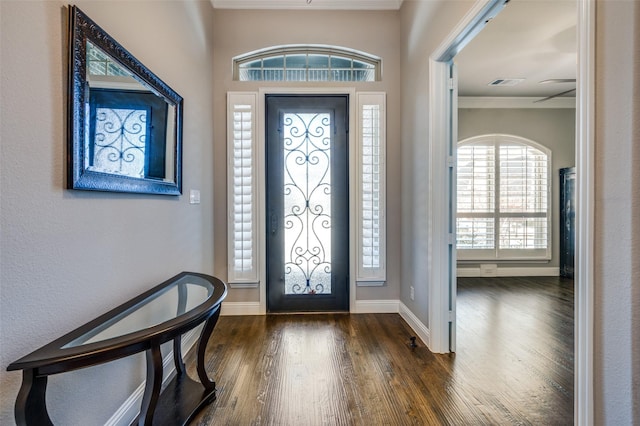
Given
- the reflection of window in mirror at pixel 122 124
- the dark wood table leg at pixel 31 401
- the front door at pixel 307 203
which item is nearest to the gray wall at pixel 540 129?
the front door at pixel 307 203

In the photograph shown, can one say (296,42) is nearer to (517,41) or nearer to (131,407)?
(517,41)

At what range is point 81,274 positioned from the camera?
123cm

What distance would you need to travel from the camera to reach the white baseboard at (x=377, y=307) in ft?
10.5

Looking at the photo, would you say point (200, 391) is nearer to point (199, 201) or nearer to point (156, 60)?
point (199, 201)

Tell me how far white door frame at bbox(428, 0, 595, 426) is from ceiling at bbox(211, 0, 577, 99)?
129 cm

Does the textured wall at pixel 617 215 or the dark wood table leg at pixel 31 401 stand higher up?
the textured wall at pixel 617 215

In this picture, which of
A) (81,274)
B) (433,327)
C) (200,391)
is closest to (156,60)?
(81,274)

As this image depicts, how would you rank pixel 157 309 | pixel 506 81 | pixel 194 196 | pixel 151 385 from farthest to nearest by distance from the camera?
pixel 506 81
pixel 194 196
pixel 157 309
pixel 151 385

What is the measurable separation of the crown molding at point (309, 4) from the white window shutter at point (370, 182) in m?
0.94

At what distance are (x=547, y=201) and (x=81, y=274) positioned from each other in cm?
622

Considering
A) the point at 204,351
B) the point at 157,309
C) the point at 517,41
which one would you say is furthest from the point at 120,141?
the point at 517,41

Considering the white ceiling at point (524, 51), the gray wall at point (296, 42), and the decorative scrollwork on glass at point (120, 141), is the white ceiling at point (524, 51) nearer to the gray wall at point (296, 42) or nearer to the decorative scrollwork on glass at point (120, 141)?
the gray wall at point (296, 42)

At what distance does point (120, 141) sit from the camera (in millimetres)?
1454

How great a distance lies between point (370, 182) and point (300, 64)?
153cm
